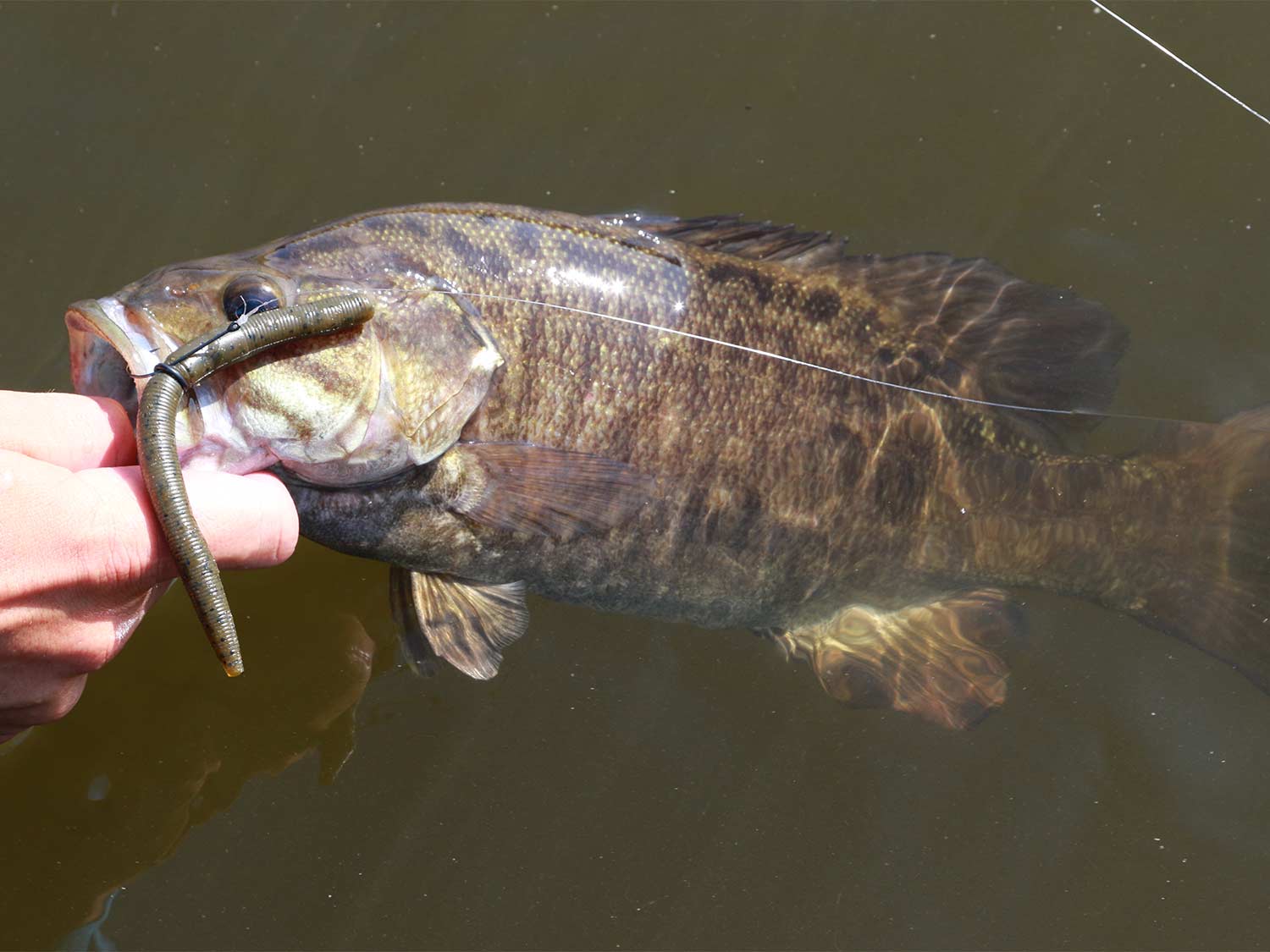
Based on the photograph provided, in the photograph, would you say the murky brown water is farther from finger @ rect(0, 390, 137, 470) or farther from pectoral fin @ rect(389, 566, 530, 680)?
finger @ rect(0, 390, 137, 470)

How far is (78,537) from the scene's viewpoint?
2.07 meters

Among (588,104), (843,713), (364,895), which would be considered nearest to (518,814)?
(364,895)

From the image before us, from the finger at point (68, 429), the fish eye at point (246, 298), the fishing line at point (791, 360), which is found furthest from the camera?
the fishing line at point (791, 360)

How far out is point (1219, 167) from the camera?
160 inches

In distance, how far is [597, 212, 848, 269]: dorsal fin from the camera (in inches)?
120

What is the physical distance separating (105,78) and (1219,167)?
4335mm

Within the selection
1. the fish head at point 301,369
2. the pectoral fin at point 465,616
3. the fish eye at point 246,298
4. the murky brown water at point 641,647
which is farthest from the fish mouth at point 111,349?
the murky brown water at point 641,647

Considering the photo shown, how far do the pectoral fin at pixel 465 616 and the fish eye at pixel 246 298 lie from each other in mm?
895

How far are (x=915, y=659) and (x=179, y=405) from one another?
2374mm

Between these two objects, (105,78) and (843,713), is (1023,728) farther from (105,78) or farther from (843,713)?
(105,78)

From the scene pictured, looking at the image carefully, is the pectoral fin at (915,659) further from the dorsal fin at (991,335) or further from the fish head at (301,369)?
the fish head at (301,369)

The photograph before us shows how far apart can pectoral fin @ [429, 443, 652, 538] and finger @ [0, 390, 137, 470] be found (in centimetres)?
75

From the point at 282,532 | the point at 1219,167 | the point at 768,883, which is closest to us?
the point at 282,532

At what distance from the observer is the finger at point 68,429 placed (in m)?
2.29
